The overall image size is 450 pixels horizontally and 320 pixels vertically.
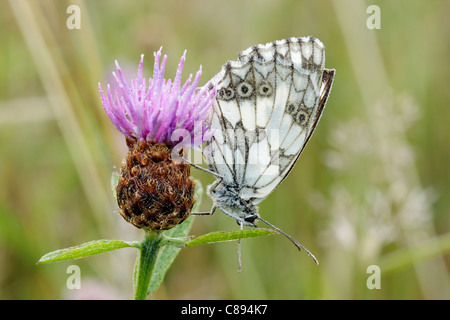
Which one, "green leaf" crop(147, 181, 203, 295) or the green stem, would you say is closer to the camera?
the green stem

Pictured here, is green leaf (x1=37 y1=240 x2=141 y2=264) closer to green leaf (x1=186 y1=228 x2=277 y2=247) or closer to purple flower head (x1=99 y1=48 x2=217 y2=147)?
green leaf (x1=186 y1=228 x2=277 y2=247)

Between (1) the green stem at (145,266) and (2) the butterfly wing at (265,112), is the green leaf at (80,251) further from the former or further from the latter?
(2) the butterfly wing at (265,112)

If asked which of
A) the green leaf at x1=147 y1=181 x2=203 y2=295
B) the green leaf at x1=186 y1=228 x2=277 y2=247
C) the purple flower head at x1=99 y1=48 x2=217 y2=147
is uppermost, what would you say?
the purple flower head at x1=99 y1=48 x2=217 y2=147

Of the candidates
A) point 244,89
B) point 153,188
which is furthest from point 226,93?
point 153,188

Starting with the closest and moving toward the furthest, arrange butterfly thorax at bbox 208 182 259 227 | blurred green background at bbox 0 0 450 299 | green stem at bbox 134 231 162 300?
1. green stem at bbox 134 231 162 300
2. butterfly thorax at bbox 208 182 259 227
3. blurred green background at bbox 0 0 450 299

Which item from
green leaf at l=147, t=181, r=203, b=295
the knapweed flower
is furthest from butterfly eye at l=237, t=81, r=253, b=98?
green leaf at l=147, t=181, r=203, b=295

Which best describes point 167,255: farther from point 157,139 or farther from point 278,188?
point 278,188
